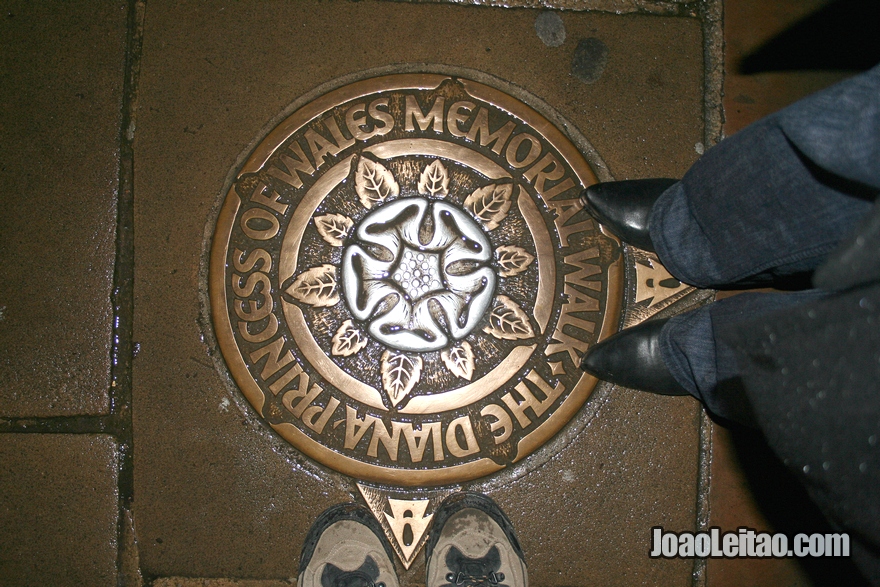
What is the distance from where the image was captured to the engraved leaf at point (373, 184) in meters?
1.57

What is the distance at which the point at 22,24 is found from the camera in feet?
5.39

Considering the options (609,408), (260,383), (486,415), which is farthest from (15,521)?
(609,408)

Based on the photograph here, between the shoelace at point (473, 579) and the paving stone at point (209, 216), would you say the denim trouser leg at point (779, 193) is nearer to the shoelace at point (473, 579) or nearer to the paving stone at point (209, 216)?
the paving stone at point (209, 216)

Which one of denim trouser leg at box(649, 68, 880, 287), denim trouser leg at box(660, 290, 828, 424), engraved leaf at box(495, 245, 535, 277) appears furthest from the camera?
engraved leaf at box(495, 245, 535, 277)

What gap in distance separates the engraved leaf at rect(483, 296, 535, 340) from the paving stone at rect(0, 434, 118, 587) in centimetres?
113

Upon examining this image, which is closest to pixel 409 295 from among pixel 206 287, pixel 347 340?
pixel 347 340

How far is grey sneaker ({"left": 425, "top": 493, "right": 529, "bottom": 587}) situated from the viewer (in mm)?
1490

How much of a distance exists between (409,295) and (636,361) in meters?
0.64

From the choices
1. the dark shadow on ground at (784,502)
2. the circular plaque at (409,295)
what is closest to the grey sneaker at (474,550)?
the circular plaque at (409,295)

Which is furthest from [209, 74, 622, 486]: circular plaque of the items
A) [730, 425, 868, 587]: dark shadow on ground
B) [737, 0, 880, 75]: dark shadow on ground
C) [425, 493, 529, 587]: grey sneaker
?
[737, 0, 880, 75]: dark shadow on ground

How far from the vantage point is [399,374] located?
154cm

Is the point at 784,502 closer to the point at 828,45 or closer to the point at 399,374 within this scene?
the point at 399,374

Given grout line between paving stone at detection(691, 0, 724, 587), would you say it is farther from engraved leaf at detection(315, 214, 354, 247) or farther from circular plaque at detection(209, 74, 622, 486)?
engraved leaf at detection(315, 214, 354, 247)

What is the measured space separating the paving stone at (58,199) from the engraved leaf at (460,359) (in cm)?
97
